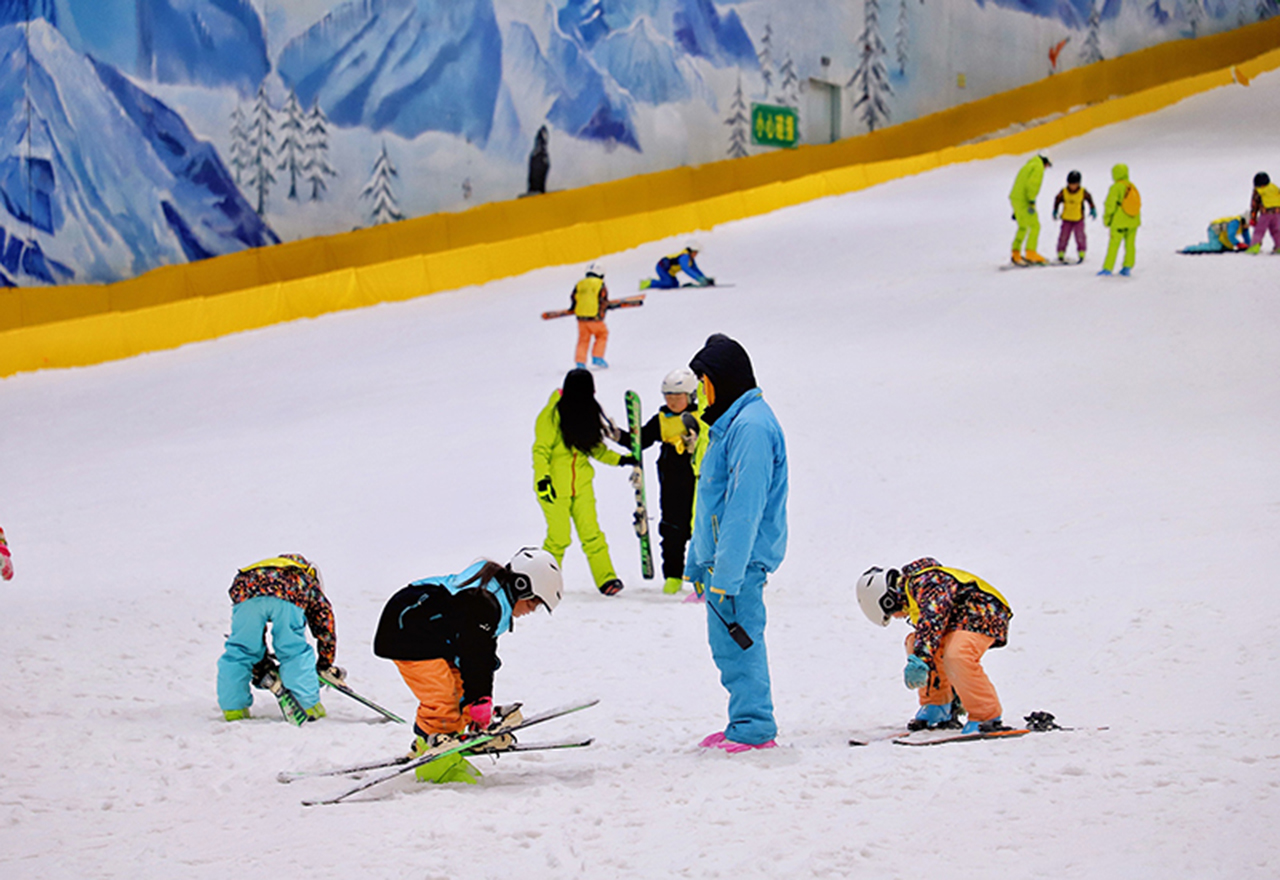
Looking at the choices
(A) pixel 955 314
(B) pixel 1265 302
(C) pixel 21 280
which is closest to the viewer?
(B) pixel 1265 302

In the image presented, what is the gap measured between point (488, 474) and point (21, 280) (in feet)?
33.6

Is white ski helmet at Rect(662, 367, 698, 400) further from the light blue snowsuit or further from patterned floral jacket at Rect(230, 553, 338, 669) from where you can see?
patterned floral jacket at Rect(230, 553, 338, 669)

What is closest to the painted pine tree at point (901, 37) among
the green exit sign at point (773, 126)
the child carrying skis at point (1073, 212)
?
the green exit sign at point (773, 126)

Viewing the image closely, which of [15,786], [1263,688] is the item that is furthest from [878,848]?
[15,786]

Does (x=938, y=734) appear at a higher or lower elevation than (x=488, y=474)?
lower

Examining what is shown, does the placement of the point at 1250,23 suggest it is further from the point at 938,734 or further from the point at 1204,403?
the point at 938,734

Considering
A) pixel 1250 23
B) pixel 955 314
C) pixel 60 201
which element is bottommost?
pixel 955 314

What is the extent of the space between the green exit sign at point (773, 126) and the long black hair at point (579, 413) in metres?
22.0

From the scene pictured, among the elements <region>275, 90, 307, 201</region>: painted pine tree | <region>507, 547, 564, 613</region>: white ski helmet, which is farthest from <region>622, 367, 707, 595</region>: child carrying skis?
<region>275, 90, 307, 201</region>: painted pine tree

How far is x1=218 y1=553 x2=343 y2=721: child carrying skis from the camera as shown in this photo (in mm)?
4977

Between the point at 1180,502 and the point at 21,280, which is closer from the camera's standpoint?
the point at 1180,502

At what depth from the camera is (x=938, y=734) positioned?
173 inches

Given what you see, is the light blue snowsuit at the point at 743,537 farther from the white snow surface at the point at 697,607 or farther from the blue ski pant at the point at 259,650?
the blue ski pant at the point at 259,650

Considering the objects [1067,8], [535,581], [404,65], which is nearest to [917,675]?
[535,581]
